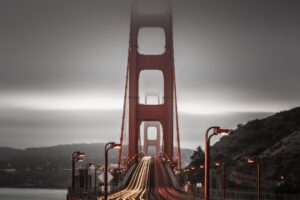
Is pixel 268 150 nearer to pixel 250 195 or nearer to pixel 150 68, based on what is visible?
pixel 150 68

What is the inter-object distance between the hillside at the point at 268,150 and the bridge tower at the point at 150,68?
11561 mm

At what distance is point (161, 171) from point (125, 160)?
10.1 meters

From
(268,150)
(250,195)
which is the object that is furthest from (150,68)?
(250,195)

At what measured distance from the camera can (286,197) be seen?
49.7 metres

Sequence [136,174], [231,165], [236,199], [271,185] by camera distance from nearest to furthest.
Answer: [236,199], [271,185], [231,165], [136,174]

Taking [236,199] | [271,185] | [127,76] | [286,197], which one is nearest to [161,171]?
[127,76]

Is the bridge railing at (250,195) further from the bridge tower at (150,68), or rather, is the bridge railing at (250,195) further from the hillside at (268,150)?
the bridge tower at (150,68)

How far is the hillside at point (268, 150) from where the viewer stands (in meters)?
75.6

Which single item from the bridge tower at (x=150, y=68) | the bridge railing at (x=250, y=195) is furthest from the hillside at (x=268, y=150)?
the bridge tower at (x=150, y=68)

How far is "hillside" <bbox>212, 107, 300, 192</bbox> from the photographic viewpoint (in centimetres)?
7556

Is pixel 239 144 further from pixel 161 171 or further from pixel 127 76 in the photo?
pixel 127 76

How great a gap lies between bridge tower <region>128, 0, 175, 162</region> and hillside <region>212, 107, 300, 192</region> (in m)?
11.6

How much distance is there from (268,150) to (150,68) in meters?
26.8

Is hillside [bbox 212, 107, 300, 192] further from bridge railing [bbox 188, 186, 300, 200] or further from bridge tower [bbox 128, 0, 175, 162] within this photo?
bridge tower [bbox 128, 0, 175, 162]
